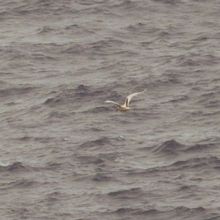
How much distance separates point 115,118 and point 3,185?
28.4 feet

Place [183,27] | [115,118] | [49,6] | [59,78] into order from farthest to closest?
[49,6] < [183,27] < [59,78] < [115,118]

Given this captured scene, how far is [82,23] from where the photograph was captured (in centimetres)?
7756

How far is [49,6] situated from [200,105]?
20527 mm

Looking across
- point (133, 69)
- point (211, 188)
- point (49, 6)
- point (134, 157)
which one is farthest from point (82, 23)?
point (211, 188)

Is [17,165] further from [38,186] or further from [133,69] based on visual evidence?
[133,69]

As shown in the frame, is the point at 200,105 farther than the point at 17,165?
Yes

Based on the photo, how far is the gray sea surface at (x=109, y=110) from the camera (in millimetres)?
52188

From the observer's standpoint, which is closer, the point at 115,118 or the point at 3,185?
the point at 3,185

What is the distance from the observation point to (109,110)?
6266 cm

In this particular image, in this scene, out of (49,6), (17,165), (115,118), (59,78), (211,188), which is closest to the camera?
(211,188)

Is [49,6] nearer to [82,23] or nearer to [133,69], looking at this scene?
[82,23]

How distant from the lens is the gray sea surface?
171 ft

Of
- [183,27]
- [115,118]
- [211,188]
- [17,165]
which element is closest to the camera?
[211,188]

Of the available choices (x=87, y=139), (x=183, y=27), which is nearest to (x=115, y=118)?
(x=87, y=139)
